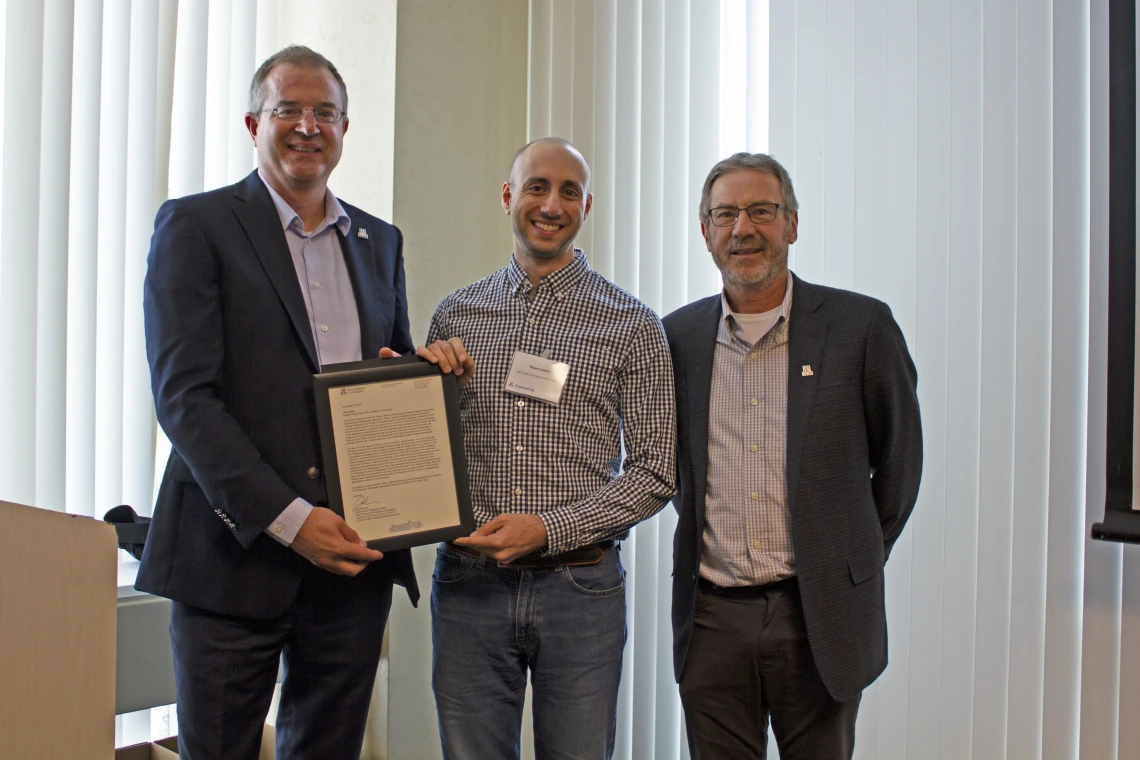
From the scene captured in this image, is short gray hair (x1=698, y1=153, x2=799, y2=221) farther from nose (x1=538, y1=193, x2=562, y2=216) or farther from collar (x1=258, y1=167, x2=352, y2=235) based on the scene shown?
collar (x1=258, y1=167, x2=352, y2=235)

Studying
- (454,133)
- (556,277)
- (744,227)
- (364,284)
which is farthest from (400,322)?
(454,133)

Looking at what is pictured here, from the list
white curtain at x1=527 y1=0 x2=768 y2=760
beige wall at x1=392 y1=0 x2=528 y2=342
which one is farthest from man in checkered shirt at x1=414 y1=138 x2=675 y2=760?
beige wall at x1=392 y1=0 x2=528 y2=342

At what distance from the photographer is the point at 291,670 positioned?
179 centimetres

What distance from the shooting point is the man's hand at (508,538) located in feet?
5.43

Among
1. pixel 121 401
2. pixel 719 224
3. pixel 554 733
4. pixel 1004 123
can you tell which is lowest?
pixel 554 733

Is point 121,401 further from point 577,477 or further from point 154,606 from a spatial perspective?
point 577,477

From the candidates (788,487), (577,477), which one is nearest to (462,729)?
(577,477)

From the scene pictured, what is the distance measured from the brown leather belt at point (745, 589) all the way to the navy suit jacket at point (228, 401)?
2.40 ft

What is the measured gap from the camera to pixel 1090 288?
6.86 ft

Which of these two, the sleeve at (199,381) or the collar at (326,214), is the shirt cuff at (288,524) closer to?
the sleeve at (199,381)

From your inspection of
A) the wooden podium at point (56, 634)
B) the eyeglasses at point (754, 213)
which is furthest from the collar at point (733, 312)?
the wooden podium at point (56, 634)

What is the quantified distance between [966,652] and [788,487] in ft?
3.12

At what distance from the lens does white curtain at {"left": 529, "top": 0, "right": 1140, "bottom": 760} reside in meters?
2.11

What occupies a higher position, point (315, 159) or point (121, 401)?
point (315, 159)
